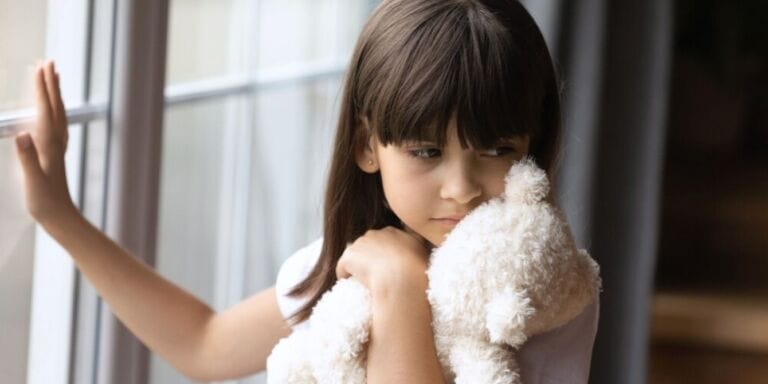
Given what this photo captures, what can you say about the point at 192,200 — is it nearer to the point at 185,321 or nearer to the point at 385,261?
the point at 185,321

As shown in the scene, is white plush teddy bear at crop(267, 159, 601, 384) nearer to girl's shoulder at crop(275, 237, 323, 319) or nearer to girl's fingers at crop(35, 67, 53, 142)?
girl's shoulder at crop(275, 237, 323, 319)

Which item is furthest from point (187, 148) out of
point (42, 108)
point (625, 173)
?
point (625, 173)

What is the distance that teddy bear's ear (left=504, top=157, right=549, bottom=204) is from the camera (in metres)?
1.05

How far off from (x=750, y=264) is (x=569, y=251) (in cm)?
375

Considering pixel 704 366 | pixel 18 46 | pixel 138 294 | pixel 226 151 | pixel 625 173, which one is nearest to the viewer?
pixel 18 46

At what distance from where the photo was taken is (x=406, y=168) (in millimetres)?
1085

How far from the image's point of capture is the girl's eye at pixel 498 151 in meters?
1.07

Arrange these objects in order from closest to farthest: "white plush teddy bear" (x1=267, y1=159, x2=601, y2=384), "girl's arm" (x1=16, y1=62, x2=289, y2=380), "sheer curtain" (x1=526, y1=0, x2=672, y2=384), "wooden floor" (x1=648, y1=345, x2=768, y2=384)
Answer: "white plush teddy bear" (x1=267, y1=159, x2=601, y2=384)
"girl's arm" (x1=16, y1=62, x2=289, y2=380)
"sheer curtain" (x1=526, y1=0, x2=672, y2=384)
"wooden floor" (x1=648, y1=345, x2=768, y2=384)

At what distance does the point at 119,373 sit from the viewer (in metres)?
1.32

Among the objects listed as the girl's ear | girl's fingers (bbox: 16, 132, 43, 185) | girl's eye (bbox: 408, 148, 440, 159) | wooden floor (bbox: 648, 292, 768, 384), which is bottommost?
wooden floor (bbox: 648, 292, 768, 384)

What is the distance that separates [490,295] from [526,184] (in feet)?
0.34

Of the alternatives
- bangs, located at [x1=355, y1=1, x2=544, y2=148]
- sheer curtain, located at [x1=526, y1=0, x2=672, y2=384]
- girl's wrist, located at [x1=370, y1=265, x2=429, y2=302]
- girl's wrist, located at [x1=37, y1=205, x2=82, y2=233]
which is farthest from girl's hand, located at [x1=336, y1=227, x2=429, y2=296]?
sheer curtain, located at [x1=526, y1=0, x2=672, y2=384]

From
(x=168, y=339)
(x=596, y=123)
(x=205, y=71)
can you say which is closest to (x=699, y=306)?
(x=596, y=123)

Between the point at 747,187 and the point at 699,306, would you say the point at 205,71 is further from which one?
the point at 747,187
